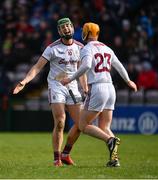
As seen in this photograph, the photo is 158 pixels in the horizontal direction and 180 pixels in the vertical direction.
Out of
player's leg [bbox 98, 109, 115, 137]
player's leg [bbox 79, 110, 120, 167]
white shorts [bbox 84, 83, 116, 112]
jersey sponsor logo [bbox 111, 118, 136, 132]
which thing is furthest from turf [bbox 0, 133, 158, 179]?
jersey sponsor logo [bbox 111, 118, 136, 132]

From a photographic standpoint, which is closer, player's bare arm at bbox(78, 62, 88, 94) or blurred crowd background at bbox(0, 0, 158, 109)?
player's bare arm at bbox(78, 62, 88, 94)

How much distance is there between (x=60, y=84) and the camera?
1412 centimetres

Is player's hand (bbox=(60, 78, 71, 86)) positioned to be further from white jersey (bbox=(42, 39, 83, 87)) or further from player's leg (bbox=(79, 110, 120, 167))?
white jersey (bbox=(42, 39, 83, 87))

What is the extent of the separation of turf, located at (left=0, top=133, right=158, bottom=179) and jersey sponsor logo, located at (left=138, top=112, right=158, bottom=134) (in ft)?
3.59

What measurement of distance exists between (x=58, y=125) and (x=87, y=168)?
117 centimetres

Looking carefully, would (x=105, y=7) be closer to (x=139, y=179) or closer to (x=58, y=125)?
(x=58, y=125)

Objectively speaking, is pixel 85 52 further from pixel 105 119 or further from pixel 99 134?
pixel 99 134

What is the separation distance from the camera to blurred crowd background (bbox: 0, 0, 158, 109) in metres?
27.0

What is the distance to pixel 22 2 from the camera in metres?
30.5

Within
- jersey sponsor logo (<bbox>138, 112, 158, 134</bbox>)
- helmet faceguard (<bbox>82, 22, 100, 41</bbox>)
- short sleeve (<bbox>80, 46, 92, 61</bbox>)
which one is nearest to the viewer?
short sleeve (<bbox>80, 46, 92, 61</bbox>)

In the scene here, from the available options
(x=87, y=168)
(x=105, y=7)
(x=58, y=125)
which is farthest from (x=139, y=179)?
(x=105, y=7)

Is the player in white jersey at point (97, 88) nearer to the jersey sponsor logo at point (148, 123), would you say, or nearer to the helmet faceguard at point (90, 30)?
the helmet faceguard at point (90, 30)

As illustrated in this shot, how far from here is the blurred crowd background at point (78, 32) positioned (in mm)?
26989

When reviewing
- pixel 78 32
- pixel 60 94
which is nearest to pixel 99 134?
pixel 60 94
